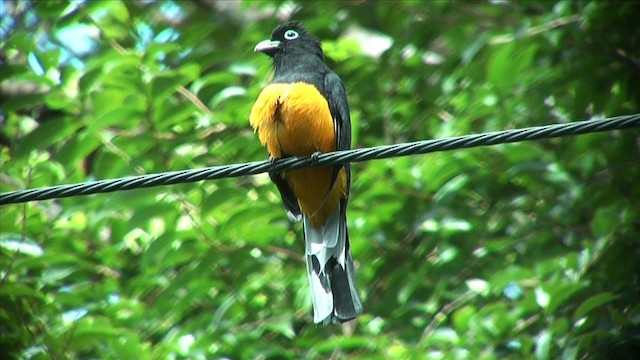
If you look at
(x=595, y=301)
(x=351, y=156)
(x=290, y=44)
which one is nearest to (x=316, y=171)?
(x=290, y=44)

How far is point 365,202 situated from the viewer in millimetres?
5992

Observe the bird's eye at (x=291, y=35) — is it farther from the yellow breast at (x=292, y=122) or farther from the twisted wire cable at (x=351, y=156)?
the twisted wire cable at (x=351, y=156)

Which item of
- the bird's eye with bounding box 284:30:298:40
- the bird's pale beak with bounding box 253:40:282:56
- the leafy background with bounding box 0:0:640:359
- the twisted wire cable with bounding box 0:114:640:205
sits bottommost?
the leafy background with bounding box 0:0:640:359

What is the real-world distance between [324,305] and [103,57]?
72.7 inches

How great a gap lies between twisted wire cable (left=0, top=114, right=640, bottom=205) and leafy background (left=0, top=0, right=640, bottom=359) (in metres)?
1.33

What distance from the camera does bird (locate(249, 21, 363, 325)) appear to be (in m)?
4.83

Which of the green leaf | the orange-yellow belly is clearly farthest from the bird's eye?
the green leaf

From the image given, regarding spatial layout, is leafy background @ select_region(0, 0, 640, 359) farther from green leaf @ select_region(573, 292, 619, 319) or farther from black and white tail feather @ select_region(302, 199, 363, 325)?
black and white tail feather @ select_region(302, 199, 363, 325)

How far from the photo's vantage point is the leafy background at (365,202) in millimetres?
5297

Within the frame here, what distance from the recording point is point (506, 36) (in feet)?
19.0

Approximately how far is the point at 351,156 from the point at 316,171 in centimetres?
128

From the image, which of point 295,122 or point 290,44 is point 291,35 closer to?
point 290,44

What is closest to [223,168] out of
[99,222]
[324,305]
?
[324,305]

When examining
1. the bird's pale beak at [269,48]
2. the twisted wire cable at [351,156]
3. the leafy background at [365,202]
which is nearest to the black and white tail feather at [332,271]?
the leafy background at [365,202]
